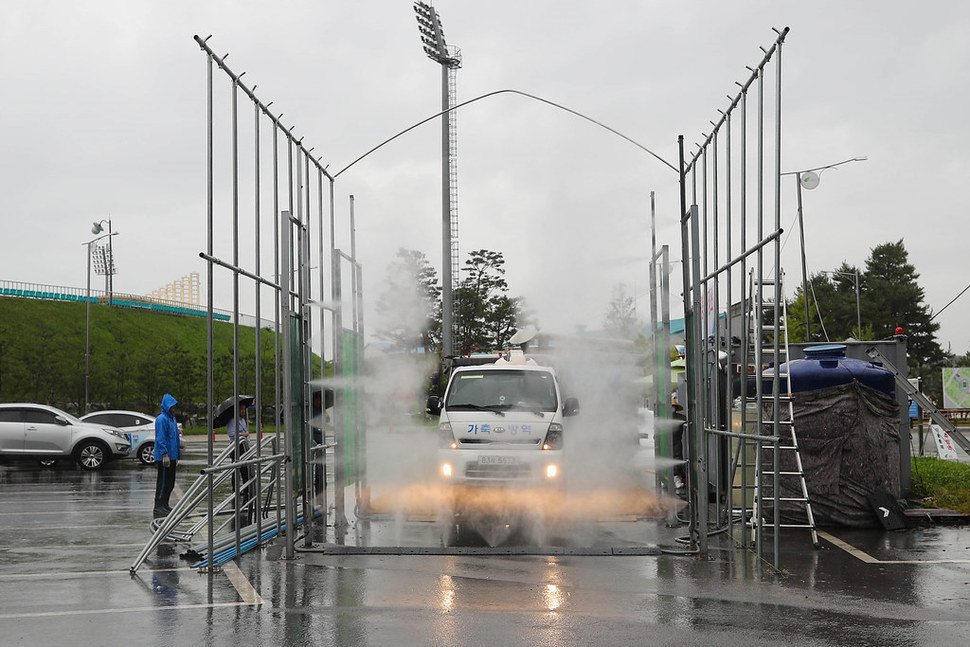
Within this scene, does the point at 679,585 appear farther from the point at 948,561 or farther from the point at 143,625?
the point at 143,625

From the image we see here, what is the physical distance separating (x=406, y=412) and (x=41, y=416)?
482 inches

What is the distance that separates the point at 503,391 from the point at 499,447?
1.06m

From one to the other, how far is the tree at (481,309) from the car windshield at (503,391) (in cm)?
958

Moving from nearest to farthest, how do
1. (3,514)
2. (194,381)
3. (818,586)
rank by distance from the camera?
(818,586), (3,514), (194,381)

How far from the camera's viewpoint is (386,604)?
7723 millimetres

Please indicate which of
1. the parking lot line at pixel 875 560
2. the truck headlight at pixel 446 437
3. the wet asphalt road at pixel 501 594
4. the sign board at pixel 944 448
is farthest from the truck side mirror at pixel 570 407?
the sign board at pixel 944 448

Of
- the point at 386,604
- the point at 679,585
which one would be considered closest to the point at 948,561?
the point at 679,585

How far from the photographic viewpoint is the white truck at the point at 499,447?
1211cm

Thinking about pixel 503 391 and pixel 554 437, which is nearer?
pixel 554 437

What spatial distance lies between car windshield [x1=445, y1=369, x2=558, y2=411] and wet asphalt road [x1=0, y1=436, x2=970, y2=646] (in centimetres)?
189

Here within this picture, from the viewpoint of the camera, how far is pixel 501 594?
26.5ft

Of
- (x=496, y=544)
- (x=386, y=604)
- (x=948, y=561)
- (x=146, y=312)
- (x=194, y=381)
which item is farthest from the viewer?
(x=146, y=312)

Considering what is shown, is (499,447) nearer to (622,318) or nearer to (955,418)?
(622,318)

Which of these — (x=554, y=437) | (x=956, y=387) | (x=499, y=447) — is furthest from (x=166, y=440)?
(x=956, y=387)
